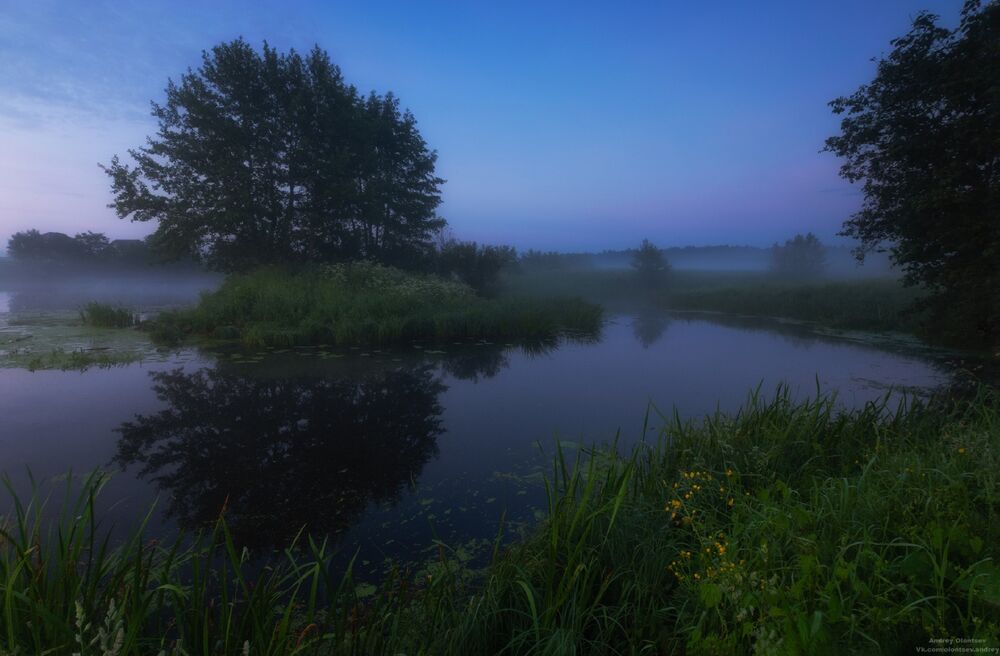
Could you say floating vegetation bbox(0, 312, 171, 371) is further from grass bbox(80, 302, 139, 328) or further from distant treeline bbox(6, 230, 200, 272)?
distant treeline bbox(6, 230, 200, 272)

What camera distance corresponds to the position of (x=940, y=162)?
30.8ft

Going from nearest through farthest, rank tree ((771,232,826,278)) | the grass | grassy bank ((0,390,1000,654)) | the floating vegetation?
grassy bank ((0,390,1000,654)) → the floating vegetation → the grass → tree ((771,232,826,278))

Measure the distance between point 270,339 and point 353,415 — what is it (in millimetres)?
5868

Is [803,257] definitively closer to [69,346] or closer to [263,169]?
[263,169]

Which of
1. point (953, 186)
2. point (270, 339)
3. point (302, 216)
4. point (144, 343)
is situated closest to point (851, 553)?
point (953, 186)

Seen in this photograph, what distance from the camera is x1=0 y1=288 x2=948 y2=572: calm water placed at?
3885mm

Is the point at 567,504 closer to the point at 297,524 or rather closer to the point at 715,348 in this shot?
the point at 297,524

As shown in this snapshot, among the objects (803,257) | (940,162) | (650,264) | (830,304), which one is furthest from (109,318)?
(803,257)

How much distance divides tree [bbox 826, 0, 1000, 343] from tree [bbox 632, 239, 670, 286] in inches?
981

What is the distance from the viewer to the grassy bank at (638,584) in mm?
1731

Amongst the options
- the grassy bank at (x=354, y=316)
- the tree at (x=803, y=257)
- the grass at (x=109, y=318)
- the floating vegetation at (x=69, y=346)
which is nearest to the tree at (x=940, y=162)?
the grassy bank at (x=354, y=316)

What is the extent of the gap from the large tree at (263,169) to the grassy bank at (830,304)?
17140mm

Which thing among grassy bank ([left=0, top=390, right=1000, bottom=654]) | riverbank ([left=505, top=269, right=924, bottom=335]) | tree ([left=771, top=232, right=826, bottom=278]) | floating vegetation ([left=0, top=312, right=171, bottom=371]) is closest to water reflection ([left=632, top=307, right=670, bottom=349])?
riverbank ([left=505, top=269, right=924, bottom=335])

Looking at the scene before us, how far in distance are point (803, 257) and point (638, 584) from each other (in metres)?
57.1
